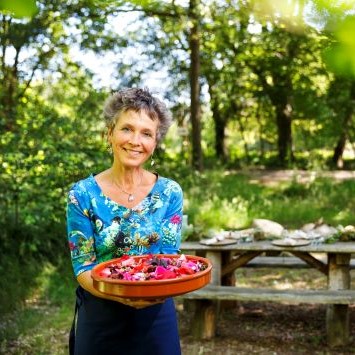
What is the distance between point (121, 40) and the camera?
1373 centimetres

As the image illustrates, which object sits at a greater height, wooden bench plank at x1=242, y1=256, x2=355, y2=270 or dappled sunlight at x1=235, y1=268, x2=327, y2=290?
wooden bench plank at x1=242, y1=256, x2=355, y2=270

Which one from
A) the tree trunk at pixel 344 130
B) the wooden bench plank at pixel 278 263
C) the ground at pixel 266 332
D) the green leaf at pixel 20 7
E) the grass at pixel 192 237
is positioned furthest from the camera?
→ the tree trunk at pixel 344 130

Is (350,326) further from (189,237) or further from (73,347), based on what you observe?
(73,347)

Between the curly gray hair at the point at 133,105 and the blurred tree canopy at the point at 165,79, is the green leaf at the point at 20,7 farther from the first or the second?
the curly gray hair at the point at 133,105

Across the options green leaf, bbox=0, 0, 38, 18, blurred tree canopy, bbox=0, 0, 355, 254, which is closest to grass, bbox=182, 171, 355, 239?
blurred tree canopy, bbox=0, 0, 355, 254

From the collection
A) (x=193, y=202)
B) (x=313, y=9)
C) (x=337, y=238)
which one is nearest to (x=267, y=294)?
(x=337, y=238)

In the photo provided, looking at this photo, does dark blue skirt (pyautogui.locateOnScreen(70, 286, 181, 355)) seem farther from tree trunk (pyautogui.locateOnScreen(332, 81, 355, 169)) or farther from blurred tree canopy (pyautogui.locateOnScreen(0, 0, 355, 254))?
tree trunk (pyautogui.locateOnScreen(332, 81, 355, 169))

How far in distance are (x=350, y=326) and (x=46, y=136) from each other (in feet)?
11.9

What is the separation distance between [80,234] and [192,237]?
3.33 m

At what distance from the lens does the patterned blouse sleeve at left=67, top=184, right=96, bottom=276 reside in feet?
5.84

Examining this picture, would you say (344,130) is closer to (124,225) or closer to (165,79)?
(165,79)

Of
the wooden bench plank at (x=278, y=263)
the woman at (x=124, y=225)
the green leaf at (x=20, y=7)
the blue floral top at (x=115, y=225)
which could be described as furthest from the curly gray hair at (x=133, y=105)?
the wooden bench plank at (x=278, y=263)

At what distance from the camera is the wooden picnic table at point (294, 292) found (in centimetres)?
433

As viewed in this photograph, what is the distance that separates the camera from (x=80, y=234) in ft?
5.85
